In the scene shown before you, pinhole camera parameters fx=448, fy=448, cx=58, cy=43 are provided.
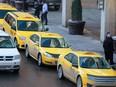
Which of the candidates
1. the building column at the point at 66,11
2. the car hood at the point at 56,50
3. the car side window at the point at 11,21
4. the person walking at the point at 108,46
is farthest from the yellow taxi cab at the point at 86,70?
the building column at the point at 66,11

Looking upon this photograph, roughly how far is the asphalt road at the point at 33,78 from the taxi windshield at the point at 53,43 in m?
1.13

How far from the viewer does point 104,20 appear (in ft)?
88.2

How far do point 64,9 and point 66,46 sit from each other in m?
14.2

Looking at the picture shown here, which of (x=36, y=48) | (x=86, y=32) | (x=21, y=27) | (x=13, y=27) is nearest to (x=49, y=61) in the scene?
(x=36, y=48)

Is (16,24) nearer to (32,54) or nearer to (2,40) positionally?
(32,54)

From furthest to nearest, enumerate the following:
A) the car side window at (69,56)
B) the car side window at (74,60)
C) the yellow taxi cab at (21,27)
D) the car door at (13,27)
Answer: the car door at (13,27), the yellow taxi cab at (21,27), the car side window at (69,56), the car side window at (74,60)

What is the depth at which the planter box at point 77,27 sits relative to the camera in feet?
99.6

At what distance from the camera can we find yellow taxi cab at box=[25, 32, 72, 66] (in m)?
20.2

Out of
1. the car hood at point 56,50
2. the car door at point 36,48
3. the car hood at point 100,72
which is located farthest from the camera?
the car door at point 36,48

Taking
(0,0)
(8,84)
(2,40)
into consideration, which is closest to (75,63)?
(8,84)

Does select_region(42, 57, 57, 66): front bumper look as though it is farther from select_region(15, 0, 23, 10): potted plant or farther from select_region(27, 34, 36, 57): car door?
select_region(15, 0, 23, 10): potted plant

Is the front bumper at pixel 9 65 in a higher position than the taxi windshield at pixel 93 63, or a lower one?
lower

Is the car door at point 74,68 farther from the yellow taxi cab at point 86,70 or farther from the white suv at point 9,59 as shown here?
the white suv at point 9,59

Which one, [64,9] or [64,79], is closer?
[64,79]
